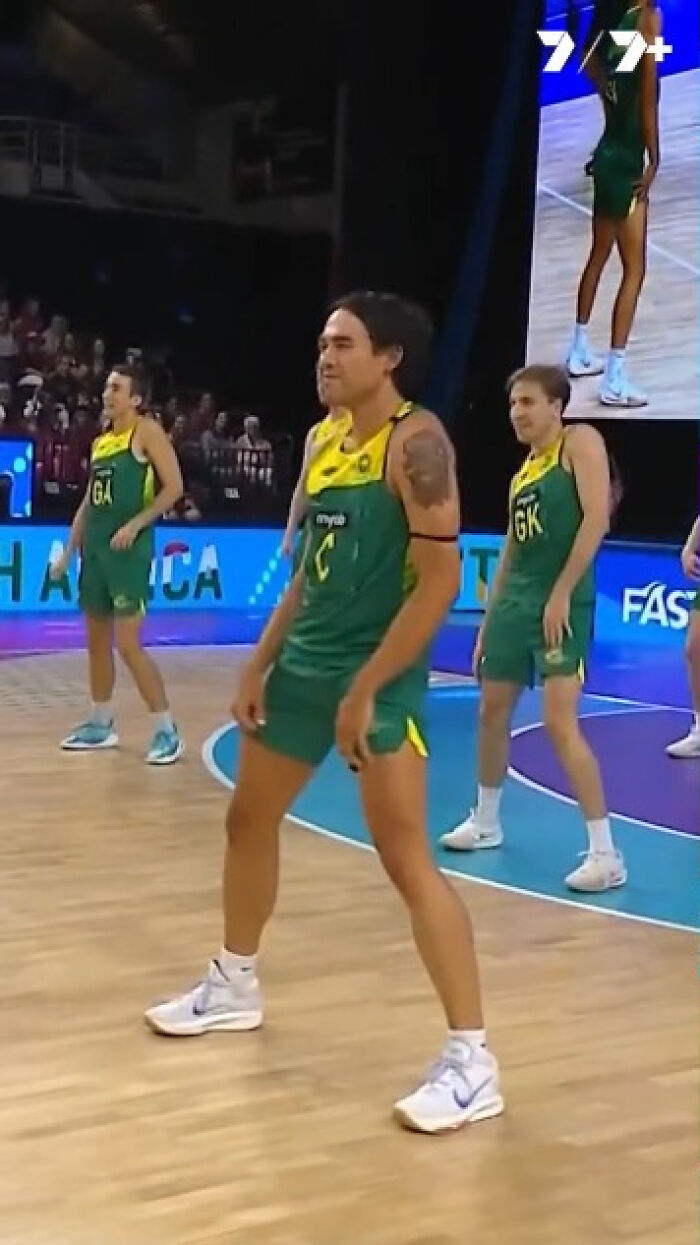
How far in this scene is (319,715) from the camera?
3254 millimetres

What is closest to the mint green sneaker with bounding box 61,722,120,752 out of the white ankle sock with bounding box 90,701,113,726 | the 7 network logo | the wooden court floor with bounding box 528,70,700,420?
the white ankle sock with bounding box 90,701,113,726

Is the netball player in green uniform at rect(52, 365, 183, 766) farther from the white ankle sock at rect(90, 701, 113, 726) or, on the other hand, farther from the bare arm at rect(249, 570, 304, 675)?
the bare arm at rect(249, 570, 304, 675)

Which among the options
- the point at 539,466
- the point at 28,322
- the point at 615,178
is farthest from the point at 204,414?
the point at 539,466

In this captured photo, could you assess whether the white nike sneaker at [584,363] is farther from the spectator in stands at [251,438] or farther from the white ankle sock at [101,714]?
the white ankle sock at [101,714]

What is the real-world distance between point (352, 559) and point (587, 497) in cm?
182

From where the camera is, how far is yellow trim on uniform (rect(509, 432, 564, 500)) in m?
4.91

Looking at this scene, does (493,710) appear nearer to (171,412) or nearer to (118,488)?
(118,488)

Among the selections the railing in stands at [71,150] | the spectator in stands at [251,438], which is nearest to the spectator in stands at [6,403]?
the spectator in stands at [251,438]

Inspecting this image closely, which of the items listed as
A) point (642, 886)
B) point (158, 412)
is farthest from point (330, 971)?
point (158, 412)

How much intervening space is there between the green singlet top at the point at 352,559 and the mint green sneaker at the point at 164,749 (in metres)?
3.48

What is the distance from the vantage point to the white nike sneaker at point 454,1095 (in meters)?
3.07

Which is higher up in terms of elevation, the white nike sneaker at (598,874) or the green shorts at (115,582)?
the green shorts at (115,582)

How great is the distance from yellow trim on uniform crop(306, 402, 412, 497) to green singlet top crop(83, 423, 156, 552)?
3.45 metres

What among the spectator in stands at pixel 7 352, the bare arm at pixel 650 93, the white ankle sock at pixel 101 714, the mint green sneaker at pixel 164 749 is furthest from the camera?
the spectator in stands at pixel 7 352
